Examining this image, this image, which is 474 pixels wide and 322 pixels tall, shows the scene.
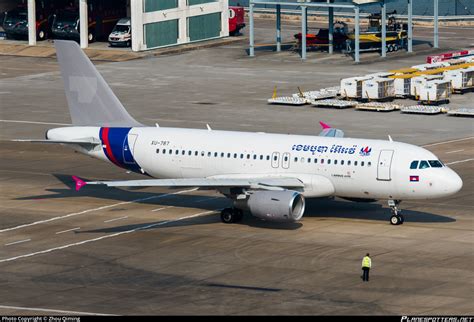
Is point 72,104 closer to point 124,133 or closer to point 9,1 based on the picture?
point 124,133

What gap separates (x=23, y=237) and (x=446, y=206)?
2432 centimetres

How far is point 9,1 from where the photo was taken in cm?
16175

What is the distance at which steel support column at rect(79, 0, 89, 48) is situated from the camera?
459ft

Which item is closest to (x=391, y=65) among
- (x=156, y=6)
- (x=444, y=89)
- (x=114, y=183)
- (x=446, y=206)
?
(x=444, y=89)

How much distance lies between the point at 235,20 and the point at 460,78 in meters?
48.4

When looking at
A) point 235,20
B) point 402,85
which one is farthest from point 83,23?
point 402,85

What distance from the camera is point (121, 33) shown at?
139875 mm

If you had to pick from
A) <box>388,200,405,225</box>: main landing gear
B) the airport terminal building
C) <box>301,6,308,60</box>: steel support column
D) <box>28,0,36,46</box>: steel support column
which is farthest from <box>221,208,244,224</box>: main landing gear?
<box>28,0,36,46</box>: steel support column

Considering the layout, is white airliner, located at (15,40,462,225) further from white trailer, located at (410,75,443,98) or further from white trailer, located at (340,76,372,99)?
white trailer, located at (410,75,443,98)

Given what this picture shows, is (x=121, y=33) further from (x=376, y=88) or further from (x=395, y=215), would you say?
(x=395, y=215)

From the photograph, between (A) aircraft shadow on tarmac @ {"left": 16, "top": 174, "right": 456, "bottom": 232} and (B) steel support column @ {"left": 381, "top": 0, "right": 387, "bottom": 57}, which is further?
(B) steel support column @ {"left": 381, "top": 0, "right": 387, "bottom": 57}

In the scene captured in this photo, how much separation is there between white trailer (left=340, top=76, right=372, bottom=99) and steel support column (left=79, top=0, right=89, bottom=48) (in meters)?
42.4

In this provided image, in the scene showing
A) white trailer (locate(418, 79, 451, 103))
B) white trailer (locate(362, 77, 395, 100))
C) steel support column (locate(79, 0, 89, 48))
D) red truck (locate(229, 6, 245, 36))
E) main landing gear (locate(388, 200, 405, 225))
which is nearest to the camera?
main landing gear (locate(388, 200, 405, 225))

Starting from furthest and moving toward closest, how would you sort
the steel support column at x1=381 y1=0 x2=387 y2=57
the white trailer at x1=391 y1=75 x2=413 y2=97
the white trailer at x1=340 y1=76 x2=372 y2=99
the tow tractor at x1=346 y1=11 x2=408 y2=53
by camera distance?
the tow tractor at x1=346 y1=11 x2=408 y2=53
the steel support column at x1=381 y1=0 x2=387 y2=57
the white trailer at x1=391 y1=75 x2=413 y2=97
the white trailer at x1=340 y1=76 x2=372 y2=99
